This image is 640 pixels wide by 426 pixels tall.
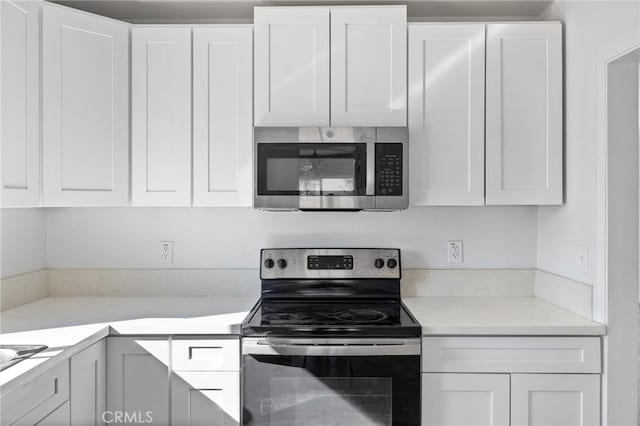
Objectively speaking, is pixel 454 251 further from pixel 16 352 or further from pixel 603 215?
pixel 16 352

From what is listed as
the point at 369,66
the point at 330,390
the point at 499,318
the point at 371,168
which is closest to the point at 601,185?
the point at 499,318

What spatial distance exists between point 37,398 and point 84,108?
1186 mm

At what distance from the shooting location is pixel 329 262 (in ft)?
7.22

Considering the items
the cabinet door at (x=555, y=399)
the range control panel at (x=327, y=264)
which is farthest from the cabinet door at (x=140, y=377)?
the cabinet door at (x=555, y=399)

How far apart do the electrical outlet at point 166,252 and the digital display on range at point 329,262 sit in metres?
0.74

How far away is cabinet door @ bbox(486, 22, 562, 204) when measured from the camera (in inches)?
79.3

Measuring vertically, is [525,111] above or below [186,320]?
above

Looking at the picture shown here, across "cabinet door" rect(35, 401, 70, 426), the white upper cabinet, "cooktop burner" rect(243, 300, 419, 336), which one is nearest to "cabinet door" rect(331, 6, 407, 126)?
the white upper cabinet

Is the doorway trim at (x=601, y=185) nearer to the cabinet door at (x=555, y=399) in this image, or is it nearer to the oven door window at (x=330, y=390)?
the cabinet door at (x=555, y=399)

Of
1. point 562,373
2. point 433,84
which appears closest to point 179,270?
point 433,84

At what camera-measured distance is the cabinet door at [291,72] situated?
6.59ft

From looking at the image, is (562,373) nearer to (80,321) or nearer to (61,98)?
(80,321)

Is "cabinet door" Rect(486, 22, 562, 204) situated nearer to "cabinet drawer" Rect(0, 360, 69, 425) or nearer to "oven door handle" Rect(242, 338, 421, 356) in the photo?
"oven door handle" Rect(242, 338, 421, 356)

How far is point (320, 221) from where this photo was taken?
7.67 feet
